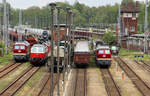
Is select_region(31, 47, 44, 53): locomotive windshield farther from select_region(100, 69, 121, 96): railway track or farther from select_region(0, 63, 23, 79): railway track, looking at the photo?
select_region(100, 69, 121, 96): railway track

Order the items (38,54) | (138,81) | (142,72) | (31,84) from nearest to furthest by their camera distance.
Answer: (31,84)
(138,81)
(142,72)
(38,54)

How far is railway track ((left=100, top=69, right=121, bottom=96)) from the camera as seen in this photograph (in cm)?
2278

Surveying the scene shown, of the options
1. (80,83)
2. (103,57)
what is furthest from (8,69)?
(103,57)

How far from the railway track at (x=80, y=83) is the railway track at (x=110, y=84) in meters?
2.20

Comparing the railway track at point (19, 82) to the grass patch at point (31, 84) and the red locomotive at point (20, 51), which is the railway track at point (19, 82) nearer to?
the grass patch at point (31, 84)

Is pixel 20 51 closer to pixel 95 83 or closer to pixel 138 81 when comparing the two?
pixel 95 83

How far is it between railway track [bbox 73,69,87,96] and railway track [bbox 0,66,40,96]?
5.33 metres

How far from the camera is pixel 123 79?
2875cm

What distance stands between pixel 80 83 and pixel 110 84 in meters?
3.03

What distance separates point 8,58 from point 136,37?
32.7 meters

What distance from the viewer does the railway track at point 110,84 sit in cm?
2278

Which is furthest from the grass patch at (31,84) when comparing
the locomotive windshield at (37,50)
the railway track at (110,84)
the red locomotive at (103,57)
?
the red locomotive at (103,57)

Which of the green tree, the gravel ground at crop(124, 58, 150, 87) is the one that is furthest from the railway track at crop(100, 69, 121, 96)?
the green tree

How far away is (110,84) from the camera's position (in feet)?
86.3
